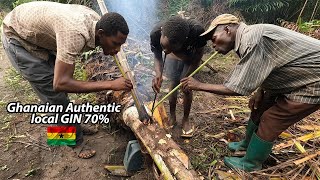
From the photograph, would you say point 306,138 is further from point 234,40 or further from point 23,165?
point 23,165

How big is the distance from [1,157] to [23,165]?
0.38 meters

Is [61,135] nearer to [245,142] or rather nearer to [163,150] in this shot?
[163,150]

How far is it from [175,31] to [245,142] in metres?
1.67

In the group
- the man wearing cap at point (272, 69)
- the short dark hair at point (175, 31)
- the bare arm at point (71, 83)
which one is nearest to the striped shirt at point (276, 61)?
the man wearing cap at point (272, 69)

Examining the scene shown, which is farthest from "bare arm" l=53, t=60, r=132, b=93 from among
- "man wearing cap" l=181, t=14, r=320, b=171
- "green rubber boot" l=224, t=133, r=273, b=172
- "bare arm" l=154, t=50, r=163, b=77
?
"green rubber boot" l=224, t=133, r=273, b=172

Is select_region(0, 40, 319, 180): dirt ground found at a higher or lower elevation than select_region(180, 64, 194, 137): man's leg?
lower

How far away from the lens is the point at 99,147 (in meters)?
3.88

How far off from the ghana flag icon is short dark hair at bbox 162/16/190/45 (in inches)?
71.3

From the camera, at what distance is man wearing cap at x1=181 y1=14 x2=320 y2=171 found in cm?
252

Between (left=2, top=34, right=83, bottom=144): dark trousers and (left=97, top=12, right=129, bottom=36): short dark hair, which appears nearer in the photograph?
(left=97, top=12, right=129, bottom=36): short dark hair

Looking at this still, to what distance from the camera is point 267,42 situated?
2535 mm

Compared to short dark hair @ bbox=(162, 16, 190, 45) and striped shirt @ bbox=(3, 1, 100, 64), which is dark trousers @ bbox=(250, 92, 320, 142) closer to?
short dark hair @ bbox=(162, 16, 190, 45)

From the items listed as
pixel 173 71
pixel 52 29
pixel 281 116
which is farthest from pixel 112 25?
pixel 281 116

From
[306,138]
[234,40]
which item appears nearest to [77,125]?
[234,40]
